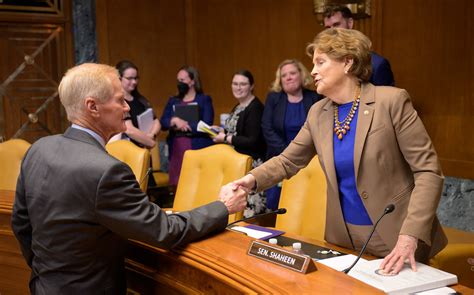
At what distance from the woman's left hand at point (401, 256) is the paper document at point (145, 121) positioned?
349 cm

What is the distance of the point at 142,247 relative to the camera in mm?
1964

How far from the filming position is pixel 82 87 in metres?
1.82

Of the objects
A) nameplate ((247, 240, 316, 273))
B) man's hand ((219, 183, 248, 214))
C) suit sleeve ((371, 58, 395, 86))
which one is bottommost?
nameplate ((247, 240, 316, 273))

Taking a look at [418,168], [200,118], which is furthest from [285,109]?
[418,168]

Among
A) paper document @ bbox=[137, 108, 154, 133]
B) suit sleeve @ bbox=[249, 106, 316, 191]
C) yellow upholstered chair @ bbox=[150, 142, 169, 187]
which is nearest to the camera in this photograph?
suit sleeve @ bbox=[249, 106, 316, 191]

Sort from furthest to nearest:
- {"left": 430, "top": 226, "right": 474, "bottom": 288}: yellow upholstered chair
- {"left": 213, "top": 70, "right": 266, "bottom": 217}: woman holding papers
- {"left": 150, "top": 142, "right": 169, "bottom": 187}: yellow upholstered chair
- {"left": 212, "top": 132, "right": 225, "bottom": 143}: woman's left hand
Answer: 1. {"left": 150, "top": 142, "right": 169, "bottom": 187}: yellow upholstered chair
2. {"left": 212, "top": 132, "right": 225, "bottom": 143}: woman's left hand
3. {"left": 213, "top": 70, "right": 266, "bottom": 217}: woman holding papers
4. {"left": 430, "top": 226, "right": 474, "bottom": 288}: yellow upholstered chair

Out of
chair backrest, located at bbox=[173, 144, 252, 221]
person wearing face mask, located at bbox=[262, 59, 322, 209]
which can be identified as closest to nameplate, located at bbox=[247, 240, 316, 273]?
chair backrest, located at bbox=[173, 144, 252, 221]

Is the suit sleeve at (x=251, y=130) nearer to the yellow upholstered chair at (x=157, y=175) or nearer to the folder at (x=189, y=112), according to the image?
the folder at (x=189, y=112)

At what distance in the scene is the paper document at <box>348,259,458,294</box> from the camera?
1569 mm

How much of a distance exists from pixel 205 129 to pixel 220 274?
3.20m

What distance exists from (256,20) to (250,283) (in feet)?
16.9

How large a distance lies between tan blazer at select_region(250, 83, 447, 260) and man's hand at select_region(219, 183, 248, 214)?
0.33 metres

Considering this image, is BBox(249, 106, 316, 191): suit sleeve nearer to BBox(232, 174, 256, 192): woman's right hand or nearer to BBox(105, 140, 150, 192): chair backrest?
BBox(232, 174, 256, 192): woman's right hand

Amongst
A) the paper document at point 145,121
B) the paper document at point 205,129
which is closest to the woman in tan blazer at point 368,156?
the paper document at point 205,129
